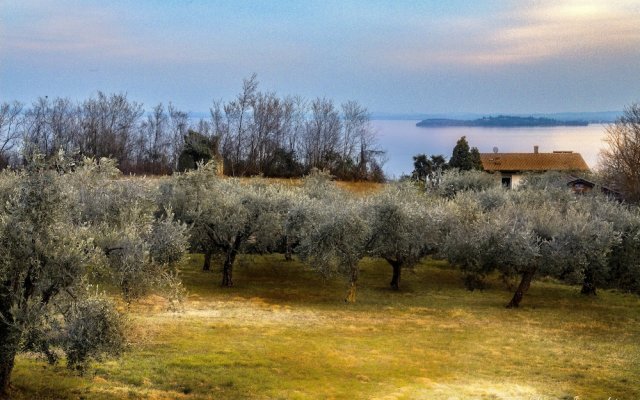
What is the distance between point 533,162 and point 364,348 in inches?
3544

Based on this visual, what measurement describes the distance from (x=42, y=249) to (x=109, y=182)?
22938 millimetres

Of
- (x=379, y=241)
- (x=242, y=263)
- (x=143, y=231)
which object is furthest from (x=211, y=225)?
(x=143, y=231)

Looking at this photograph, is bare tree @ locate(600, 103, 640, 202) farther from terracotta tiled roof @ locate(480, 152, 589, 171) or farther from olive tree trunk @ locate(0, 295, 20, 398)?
olive tree trunk @ locate(0, 295, 20, 398)

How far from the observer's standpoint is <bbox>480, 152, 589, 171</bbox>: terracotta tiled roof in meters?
111

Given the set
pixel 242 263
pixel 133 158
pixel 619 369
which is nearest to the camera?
pixel 619 369

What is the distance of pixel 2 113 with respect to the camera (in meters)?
79.7

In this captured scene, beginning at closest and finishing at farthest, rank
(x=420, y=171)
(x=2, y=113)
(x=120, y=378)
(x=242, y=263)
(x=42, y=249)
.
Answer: (x=42, y=249) < (x=120, y=378) < (x=242, y=263) < (x=2, y=113) < (x=420, y=171)

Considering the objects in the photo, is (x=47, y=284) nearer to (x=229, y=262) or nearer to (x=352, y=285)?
(x=352, y=285)

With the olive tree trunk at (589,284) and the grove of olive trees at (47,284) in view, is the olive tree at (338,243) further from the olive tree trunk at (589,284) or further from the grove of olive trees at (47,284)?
the grove of olive trees at (47,284)

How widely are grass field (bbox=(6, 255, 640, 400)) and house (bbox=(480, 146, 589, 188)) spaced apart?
63220 millimetres

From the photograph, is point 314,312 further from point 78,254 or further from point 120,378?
point 78,254

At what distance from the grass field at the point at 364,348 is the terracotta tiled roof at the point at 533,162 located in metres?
63.6

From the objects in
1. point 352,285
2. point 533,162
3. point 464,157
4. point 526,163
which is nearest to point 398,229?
point 352,285

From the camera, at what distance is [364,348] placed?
30.5m
